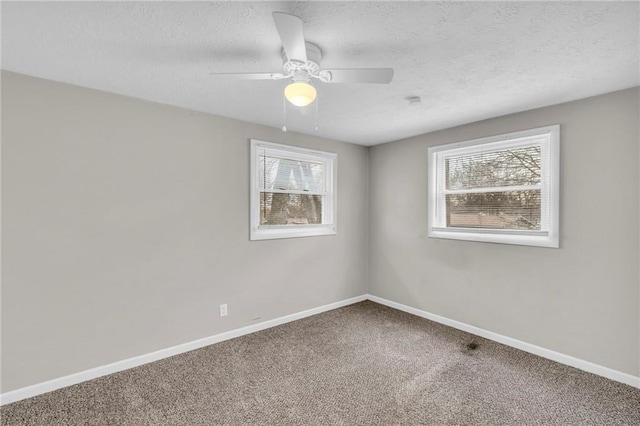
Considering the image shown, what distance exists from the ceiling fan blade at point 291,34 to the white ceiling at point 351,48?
159 millimetres

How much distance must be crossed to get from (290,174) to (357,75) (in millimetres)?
2080

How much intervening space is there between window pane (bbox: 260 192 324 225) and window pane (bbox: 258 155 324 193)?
10cm

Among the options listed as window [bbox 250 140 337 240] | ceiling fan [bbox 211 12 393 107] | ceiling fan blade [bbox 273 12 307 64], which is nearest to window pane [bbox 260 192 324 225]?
window [bbox 250 140 337 240]

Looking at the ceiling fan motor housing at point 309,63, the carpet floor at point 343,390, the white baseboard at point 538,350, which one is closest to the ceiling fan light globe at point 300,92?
the ceiling fan motor housing at point 309,63

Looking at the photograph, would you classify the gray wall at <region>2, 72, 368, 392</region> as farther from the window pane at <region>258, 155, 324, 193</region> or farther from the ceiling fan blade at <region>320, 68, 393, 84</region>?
the ceiling fan blade at <region>320, 68, 393, 84</region>

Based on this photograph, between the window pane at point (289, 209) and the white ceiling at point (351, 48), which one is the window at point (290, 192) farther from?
the white ceiling at point (351, 48)

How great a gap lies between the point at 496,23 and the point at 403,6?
523 millimetres

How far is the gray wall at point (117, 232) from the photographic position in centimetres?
215

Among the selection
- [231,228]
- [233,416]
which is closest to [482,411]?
[233,416]

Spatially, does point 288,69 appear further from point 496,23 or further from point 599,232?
point 599,232

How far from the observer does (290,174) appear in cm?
370

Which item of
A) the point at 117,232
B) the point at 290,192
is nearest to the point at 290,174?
the point at 290,192

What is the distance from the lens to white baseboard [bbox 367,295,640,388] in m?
2.38

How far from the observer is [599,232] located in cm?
248
